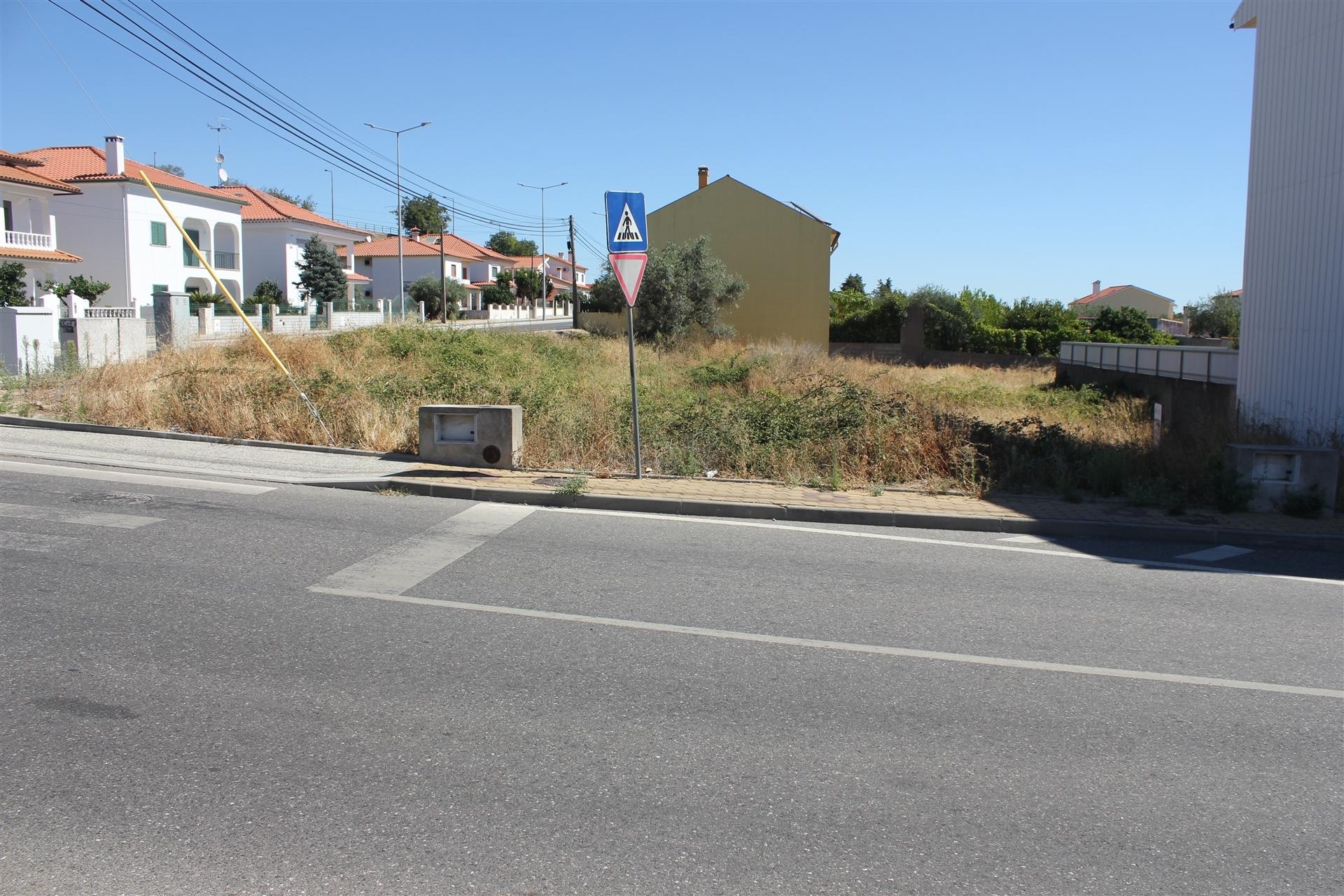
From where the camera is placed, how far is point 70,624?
5723 mm

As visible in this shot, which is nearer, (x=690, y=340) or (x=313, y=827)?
(x=313, y=827)

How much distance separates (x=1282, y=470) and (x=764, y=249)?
3741 centimetres

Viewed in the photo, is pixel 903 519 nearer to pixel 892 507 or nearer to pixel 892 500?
pixel 892 507

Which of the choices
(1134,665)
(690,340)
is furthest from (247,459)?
(690,340)

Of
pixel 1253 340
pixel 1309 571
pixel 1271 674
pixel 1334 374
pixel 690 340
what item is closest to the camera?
pixel 1271 674

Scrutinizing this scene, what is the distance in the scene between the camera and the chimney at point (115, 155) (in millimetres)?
45438

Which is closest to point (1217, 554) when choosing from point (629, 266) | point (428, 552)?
point (629, 266)

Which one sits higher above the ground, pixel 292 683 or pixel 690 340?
pixel 690 340

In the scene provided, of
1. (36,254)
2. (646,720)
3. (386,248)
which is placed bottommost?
(646,720)

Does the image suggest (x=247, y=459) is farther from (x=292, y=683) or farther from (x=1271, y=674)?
(x=1271, y=674)

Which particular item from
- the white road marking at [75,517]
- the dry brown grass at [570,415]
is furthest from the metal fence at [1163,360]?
the white road marking at [75,517]

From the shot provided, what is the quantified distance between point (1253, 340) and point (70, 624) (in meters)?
17.8

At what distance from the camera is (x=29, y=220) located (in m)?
39.7

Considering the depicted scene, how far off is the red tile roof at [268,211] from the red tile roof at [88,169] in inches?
261
